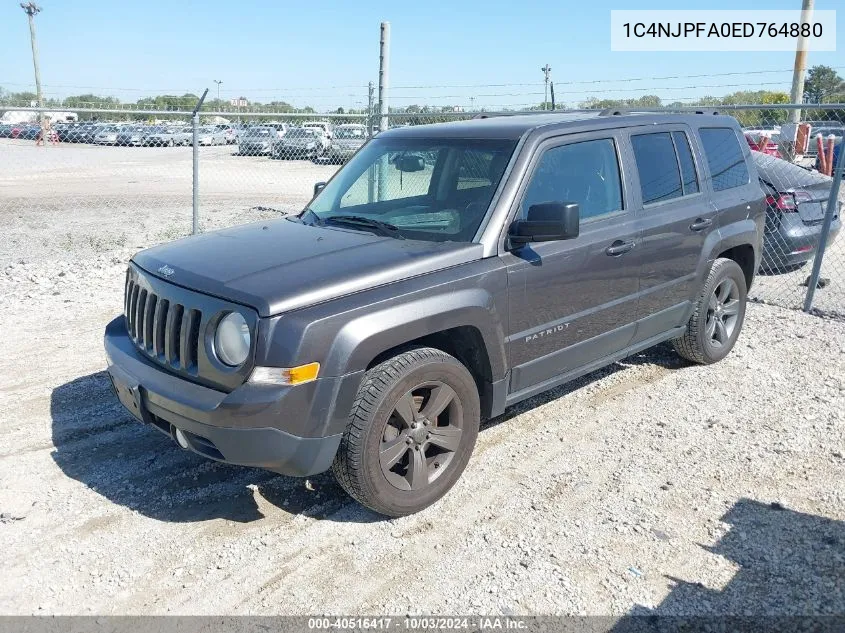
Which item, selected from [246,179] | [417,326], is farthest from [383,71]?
[246,179]

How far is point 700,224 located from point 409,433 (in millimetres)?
2860

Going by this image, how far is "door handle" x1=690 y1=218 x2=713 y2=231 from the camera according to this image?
17.2 feet

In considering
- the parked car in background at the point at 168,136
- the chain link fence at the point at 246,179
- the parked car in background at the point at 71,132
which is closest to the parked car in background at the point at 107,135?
the chain link fence at the point at 246,179

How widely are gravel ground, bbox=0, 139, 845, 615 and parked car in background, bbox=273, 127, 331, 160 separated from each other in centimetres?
1123

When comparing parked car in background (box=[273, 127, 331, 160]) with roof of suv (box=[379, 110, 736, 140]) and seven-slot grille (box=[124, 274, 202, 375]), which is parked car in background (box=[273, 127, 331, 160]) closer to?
roof of suv (box=[379, 110, 736, 140])

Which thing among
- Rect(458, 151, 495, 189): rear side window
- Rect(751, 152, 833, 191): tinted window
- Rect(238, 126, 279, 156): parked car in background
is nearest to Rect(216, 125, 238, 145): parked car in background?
Result: Rect(238, 126, 279, 156): parked car in background

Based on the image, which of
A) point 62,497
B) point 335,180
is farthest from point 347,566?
point 335,180

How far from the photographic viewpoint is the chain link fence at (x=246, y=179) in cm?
850

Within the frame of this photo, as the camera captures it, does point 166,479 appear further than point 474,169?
No

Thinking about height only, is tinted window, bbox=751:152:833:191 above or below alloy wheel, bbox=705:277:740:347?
above

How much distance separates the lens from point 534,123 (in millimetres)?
4539

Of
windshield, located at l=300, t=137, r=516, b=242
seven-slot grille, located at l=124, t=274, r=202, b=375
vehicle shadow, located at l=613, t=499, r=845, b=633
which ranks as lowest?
vehicle shadow, located at l=613, t=499, r=845, b=633

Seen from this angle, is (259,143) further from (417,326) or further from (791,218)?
(417,326)

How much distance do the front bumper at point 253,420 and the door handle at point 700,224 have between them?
119 inches
